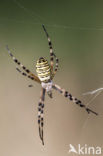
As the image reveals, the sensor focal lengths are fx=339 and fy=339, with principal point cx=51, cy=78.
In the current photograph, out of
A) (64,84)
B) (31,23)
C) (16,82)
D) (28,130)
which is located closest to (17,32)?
(31,23)

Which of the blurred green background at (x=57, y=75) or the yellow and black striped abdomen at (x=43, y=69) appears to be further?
the blurred green background at (x=57, y=75)

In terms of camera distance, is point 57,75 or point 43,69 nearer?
point 43,69

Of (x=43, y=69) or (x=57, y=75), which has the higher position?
(x=57, y=75)

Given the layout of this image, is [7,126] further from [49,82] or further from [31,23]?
[49,82]
